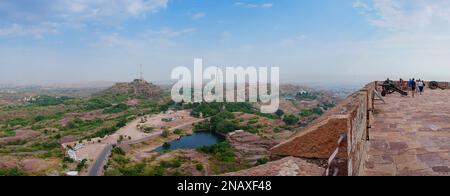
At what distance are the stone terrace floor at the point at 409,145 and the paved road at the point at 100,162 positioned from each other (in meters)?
33.5

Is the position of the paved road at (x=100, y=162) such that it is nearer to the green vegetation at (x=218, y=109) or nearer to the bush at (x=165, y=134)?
the bush at (x=165, y=134)

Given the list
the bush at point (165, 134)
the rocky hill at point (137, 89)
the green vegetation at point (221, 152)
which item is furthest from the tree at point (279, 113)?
the rocky hill at point (137, 89)

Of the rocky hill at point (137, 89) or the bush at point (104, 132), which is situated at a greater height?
the rocky hill at point (137, 89)

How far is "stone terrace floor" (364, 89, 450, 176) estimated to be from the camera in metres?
5.04

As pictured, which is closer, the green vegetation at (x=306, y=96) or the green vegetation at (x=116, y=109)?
the green vegetation at (x=116, y=109)

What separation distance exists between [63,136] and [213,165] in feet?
98.8

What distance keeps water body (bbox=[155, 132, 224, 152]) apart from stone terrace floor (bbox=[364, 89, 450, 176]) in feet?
157

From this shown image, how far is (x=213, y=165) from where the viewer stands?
43.4 metres

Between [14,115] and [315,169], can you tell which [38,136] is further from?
[315,169]

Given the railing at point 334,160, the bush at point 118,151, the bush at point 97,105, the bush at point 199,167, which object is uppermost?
the railing at point 334,160

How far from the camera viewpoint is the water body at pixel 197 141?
58281mm

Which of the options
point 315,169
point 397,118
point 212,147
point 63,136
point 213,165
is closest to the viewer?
point 315,169

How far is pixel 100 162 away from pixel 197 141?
866 inches
